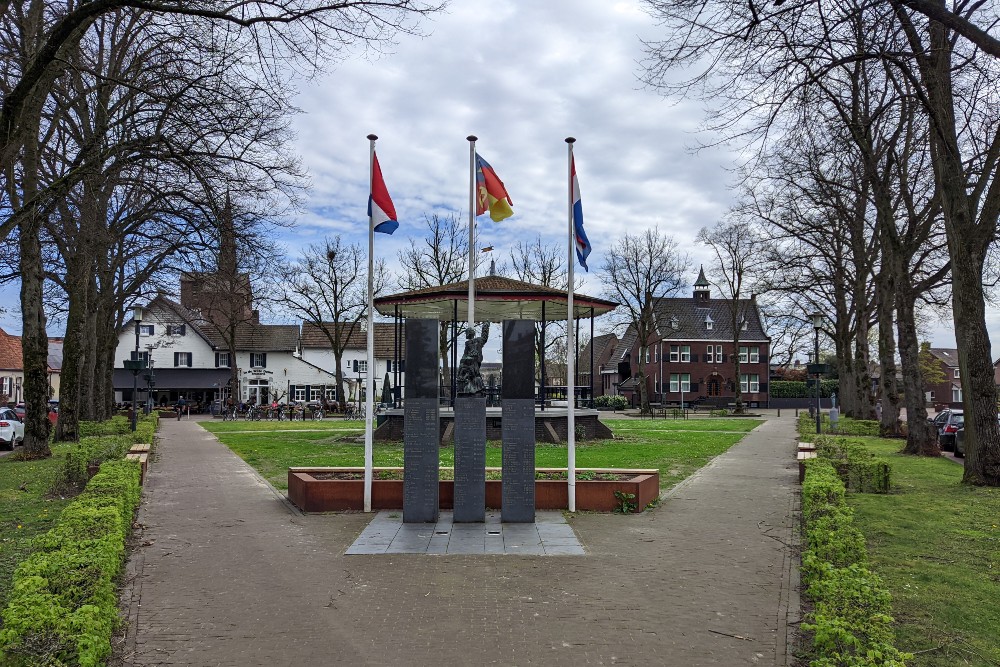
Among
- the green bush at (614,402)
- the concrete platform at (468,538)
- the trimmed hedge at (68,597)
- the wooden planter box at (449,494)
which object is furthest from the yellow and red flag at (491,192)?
the green bush at (614,402)

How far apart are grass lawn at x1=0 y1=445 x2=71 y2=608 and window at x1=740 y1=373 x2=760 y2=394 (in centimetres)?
5862

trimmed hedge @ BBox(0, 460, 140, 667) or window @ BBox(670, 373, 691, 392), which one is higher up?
window @ BBox(670, 373, 691, 392)

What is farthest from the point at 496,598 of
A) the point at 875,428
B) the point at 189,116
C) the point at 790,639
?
the point at 875,428

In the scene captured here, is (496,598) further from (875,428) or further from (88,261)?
(875,428)

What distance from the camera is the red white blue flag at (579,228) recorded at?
11.7 metres

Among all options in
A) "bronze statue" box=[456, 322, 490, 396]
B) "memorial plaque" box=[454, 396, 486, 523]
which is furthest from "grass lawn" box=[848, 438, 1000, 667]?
"bronze statue" box=[456, 322, 490, 396]

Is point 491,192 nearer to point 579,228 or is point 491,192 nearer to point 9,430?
point 579,228

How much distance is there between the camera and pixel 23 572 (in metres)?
5.53

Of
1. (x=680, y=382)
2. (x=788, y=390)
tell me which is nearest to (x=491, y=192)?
(x=680, y=382)

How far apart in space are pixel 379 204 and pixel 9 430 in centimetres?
2112

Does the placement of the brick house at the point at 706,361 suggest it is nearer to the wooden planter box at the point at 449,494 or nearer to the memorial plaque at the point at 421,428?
the wooden planter box at the point at 449,494

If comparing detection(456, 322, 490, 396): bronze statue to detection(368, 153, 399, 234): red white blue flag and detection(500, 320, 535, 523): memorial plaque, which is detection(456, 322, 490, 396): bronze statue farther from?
detection(368, 153, 399, 234): red white blue flag

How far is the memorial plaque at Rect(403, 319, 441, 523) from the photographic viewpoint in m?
10.7

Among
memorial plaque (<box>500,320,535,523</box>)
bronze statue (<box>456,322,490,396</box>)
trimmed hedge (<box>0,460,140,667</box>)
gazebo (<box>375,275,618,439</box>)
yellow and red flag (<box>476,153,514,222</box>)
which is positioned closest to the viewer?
trimmed hedge (<box>0,460,140,667</box>)
